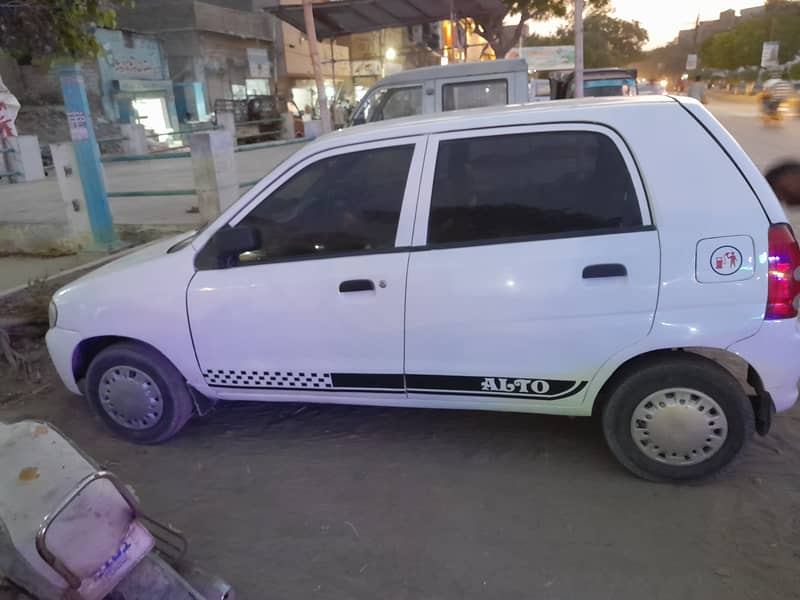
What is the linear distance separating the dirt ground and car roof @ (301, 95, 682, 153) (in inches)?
68.2

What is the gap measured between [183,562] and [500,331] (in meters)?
1.74

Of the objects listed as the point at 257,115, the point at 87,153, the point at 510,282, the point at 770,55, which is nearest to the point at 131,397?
the point at 510,282

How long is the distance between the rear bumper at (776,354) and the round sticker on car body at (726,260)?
0.29 m

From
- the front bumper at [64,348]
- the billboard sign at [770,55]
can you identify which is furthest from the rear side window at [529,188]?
the billboard sign at [770,55]

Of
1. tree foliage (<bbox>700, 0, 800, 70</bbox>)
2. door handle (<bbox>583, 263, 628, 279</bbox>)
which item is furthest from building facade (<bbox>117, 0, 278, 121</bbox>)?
tree foliage (<bbox>700, 0, 800, 70</bbox>)

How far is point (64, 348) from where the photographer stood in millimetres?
3723

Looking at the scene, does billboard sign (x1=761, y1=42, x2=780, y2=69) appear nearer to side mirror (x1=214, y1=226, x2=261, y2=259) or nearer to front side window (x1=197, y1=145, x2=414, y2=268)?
front side window (x1=197, y1=145, x2=414, y2=268)

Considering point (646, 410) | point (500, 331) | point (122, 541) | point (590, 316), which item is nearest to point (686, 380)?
point (646, 410)

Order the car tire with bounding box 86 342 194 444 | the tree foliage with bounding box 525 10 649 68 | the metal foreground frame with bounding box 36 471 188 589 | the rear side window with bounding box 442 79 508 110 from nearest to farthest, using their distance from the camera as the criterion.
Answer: the metal foreground frame with bounding box 36 471 188 589
the car tire with bounding box 86 342 194 444
the rear side window with bounding box 442 79 508 110
the tree foliage with bounding box 525 10 649 68

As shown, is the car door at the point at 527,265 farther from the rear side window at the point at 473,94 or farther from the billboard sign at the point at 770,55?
the billboard sign at the point at 770,55

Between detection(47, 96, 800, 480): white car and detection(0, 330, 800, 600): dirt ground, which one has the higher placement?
detection(47, 96, 800, 480): white car

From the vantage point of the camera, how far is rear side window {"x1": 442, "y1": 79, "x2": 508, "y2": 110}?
897cm

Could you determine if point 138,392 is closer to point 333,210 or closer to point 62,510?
point 333,210

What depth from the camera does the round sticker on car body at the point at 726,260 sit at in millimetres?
2721
